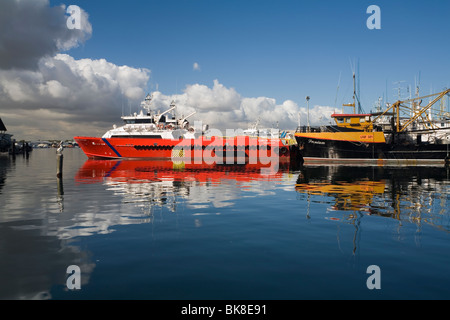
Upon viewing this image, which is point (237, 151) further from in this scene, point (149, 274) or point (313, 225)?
point (149, 274)

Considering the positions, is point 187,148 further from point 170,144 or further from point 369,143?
point 369,143

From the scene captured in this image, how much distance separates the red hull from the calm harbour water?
3656 cm

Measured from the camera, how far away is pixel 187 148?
50344mm

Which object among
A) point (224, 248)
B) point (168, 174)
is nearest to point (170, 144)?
point (168, 174)

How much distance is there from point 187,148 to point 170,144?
2916mm

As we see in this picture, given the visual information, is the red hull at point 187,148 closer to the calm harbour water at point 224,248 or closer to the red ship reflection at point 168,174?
the red ship reflection at point 168,174

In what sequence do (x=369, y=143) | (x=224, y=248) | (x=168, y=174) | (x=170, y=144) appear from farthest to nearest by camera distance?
1. (x=170, y=144)
2. (x=369, y=143)
3. (x=168, y=174)
4. (x=224, y=248)

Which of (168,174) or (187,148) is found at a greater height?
(187,148)

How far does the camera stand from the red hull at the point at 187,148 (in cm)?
4891

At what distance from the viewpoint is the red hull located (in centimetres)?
4891

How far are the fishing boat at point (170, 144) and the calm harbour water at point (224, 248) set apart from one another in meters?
36.6

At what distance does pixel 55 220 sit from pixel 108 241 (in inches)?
127

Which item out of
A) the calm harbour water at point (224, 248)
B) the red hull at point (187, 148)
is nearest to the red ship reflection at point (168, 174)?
the calm harbour water at point (224, 248)
